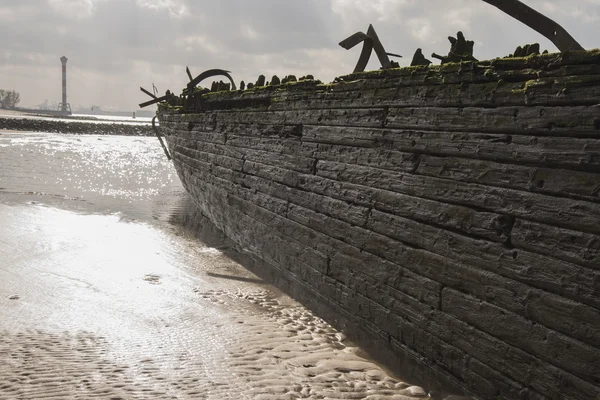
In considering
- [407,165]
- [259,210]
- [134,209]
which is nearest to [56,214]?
[134,209]

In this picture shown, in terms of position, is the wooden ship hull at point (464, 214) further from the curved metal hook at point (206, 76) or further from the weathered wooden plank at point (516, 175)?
the curved metal hook at point (206, 76)

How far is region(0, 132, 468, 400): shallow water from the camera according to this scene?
3701 mm

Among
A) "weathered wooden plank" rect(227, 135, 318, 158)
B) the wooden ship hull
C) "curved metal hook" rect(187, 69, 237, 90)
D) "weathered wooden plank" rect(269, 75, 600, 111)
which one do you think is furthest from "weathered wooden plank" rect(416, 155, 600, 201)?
"curved metal hook" rect(187, 69, 237, 90)

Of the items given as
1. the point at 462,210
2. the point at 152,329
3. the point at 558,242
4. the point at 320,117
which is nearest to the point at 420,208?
the point at 462,210

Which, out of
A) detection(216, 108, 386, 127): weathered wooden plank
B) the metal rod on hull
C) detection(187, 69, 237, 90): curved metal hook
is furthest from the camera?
detection(187, 69, 237, 90): curved metal hook

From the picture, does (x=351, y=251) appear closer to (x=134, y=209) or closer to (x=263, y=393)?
(x=263, y=393)

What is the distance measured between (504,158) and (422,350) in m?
1.68

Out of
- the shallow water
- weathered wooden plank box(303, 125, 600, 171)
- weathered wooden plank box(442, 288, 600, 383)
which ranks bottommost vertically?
the shallow water

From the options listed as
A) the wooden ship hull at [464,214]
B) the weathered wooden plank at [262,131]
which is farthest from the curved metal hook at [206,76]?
the wooden ship hull at [464,214]

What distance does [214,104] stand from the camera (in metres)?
9.38

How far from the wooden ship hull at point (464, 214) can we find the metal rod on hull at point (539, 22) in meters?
0.70

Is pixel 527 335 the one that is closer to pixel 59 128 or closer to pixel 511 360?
pixel 511 360

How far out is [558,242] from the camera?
9.00 ft

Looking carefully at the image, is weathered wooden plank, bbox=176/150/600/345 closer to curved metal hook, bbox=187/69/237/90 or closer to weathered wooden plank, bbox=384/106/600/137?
weathered wooden plank, bbox=384/106/600/137
